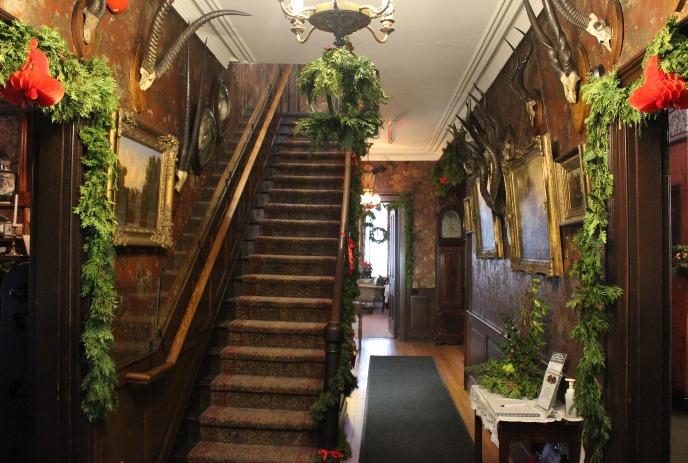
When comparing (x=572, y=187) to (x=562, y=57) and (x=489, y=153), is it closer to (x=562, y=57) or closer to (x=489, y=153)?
(x=562, y=57)

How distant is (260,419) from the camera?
3934 millimetres

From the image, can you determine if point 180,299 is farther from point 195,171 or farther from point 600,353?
point 600,353

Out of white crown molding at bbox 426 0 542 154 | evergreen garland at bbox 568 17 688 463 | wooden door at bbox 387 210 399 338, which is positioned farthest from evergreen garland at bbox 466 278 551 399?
wooden door at bbox 387 210 399 338

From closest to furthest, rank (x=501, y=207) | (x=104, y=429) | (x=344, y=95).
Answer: (x=104, y=429)
(x=344, y=95)
(x=501, y=207)

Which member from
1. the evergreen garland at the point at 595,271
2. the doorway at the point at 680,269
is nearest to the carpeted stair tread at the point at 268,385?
the evergreen garland at the point at 595,271

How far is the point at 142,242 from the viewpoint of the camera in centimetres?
344

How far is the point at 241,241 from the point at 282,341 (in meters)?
1.36

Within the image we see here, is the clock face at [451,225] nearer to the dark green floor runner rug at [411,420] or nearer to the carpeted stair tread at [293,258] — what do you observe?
the dark green floor runner rug at [411,420]

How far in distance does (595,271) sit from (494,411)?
3.85ft

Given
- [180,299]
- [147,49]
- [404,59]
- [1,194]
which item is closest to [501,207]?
[404,59]

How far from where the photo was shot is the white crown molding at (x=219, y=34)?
415cm

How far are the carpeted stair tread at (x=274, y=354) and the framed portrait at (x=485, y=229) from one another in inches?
84.1

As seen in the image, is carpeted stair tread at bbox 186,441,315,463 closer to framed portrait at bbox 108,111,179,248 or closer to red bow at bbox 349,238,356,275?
framed portrait at bbox 108,111,179,248

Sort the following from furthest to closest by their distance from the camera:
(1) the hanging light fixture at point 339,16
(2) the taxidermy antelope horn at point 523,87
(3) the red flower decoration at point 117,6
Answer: (2) the taxidermy antelope horn at point 523,87, (3) the red flower decoration at point 117,6, (1) the hanging light fixture at point 339,16
